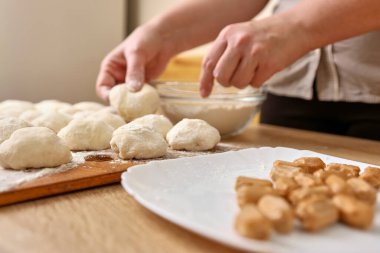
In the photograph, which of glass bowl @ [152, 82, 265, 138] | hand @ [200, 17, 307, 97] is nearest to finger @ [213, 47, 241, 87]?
hand @ [200, 17, 307, 97]

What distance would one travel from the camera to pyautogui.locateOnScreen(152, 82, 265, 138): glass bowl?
4.01ft

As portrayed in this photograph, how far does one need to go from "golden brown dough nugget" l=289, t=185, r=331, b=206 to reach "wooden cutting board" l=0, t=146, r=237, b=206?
339mm

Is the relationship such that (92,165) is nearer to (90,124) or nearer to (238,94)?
(90,124)

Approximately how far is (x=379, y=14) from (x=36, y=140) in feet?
2.75

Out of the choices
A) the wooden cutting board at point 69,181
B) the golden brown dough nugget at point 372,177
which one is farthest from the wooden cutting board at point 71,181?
the golden brown dough nugget at point 372,177

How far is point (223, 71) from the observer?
1.10m

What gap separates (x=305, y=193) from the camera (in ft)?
1.86

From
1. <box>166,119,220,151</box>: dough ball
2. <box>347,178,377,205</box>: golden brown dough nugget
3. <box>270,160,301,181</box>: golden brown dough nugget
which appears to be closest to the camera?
<box>347,178,377,205</box>: golden brown dough nugget

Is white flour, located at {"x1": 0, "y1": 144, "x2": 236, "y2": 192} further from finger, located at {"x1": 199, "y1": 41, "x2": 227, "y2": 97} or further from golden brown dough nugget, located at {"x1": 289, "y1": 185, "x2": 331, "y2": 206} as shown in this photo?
golden brown dough nugget, located at {"x1": 289, "y1": 185, "x2": 331, "y2": 206}

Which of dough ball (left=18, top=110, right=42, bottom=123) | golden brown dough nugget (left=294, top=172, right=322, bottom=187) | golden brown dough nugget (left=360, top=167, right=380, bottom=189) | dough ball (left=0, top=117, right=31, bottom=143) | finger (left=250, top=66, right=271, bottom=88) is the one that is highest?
finger (left=250, top=66, right=271, bottom=88)

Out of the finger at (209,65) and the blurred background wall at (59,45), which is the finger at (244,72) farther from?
the blurred background wall at (59,45)

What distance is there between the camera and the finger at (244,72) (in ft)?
3.60

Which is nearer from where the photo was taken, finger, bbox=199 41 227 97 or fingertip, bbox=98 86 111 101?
finger, bbox=199 41 227 97

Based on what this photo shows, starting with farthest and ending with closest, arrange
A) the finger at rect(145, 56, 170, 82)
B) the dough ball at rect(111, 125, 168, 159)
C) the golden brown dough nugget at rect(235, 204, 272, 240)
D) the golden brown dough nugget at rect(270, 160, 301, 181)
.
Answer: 1. the finger at rect(145, 56, 170, 82)
2. the dough ball at rect(111, 125, 168, 159)
3. the golden brown dough nugget at rect(270, 160, 301, 181)
4. the golden brown dough nugget at rect(235, 204, 272, 240)
